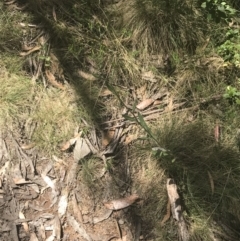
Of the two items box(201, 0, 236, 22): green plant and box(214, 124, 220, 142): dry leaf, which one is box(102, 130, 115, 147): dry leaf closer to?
box(214, 124, 220, 142): dry leaf

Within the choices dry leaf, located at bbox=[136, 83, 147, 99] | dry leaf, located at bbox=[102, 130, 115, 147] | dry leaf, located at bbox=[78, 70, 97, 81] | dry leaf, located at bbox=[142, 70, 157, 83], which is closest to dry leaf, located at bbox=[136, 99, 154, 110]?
dry leaf, located at bbox=[136, 83, 147, 99]

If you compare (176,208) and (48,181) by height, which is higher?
(48,181)

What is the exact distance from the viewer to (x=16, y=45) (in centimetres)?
339

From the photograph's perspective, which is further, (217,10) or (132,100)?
(132,100)

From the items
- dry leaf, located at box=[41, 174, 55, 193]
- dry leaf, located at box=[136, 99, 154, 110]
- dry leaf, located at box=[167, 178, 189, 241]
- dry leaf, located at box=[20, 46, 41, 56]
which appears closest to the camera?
dry leaf, located at box=[167, 178, 189, 241]

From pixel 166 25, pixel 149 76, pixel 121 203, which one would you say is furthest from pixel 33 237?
pixel 166 25

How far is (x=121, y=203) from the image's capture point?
9.43 ft

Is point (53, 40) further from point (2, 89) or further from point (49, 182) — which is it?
point (49, 182)

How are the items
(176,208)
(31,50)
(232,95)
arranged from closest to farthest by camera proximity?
1. (176,208)
2. (232,95)
3. (31,50)

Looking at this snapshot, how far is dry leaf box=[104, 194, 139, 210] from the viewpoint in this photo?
2.87 metres

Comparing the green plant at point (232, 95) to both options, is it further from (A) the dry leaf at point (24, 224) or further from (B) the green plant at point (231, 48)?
(A) the dry leaf at point (24, 224)

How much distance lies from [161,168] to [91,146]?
1.84 ft

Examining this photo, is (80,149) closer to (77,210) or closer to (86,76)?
(77,210)

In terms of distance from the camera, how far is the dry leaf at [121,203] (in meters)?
2.87
